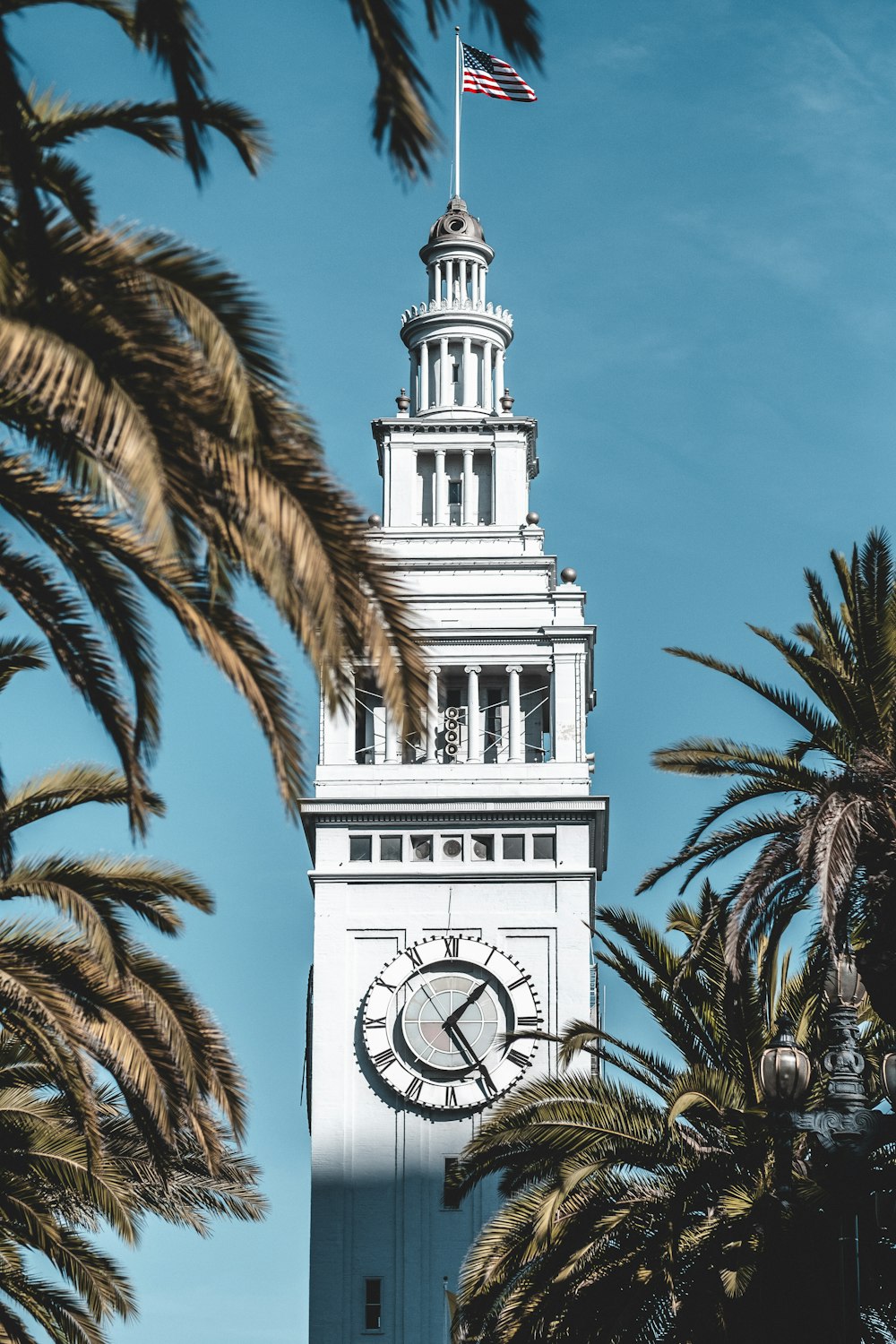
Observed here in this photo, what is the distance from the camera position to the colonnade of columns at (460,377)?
79.7 meters

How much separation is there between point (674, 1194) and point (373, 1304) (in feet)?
104

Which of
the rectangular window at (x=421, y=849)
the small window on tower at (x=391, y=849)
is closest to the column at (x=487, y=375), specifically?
the rectangular window at (x=421, y=849)

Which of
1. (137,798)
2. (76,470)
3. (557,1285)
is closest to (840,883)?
(557,1285)

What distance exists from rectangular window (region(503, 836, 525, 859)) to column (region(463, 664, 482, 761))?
272cm

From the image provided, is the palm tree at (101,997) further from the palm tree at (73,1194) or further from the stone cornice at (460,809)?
the stone cornice at (460,809)

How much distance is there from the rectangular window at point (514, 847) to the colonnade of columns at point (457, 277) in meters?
19.4

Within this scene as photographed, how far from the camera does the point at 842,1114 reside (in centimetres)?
2727

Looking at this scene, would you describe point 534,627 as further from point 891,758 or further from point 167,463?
point 167,463

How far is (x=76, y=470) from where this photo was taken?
19.7 meters

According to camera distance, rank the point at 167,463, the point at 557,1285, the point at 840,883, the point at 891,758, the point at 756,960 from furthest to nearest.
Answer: the point at 756,960
the point at 557,1285
the point at 891,758
the point at 840,883
the point at 167,463

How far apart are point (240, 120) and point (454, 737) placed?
53.1 m

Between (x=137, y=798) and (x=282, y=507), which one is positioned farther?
(x=137, y=798)

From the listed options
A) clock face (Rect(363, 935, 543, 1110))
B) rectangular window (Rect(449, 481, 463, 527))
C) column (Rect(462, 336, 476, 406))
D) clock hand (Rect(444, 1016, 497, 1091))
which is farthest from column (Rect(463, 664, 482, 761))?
column (Rect(462, 336, 476, 406))

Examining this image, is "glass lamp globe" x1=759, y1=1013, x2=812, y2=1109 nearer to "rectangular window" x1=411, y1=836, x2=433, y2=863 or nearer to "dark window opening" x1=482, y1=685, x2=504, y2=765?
"rectangular window" x1=411, y1=836, x2=433, y2=863
